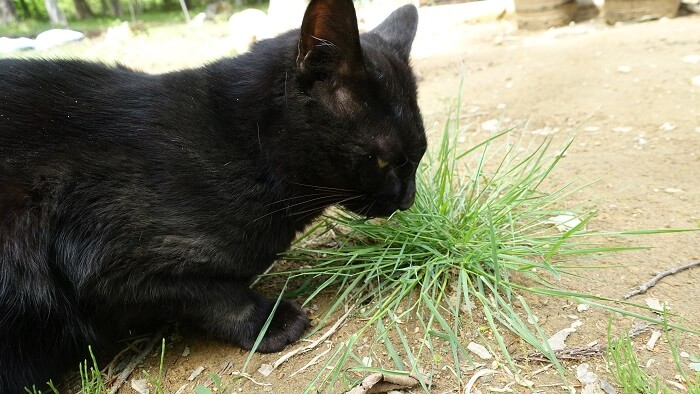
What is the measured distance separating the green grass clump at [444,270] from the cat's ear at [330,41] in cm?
64

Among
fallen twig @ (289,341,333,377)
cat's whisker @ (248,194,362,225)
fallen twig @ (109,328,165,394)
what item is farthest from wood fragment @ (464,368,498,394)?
fallen twig @ (109,328,165,394)

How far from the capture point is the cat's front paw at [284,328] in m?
1.63

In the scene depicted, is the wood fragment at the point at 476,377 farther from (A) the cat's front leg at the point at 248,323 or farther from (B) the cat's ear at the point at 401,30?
(B) the cat's ear at the point at 401,30

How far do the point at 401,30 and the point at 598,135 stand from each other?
153 cm

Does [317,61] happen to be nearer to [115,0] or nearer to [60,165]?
[60,165]

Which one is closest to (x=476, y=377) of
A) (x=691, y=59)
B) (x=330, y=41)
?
(x=330, y=41)

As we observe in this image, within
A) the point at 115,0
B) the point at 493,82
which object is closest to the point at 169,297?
the point at 493,82

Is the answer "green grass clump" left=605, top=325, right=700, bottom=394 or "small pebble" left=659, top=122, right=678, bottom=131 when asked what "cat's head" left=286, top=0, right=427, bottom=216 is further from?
"small pebble" left=659, top=122, right=678, bottom=131

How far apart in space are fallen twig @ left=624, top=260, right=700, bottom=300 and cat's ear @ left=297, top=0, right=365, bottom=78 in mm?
1090

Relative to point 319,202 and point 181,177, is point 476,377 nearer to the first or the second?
point 319,202

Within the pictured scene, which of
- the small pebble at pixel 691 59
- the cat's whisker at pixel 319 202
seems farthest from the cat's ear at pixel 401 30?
the small pebble at pixel 691 59

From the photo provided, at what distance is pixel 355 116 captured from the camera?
1.58 m

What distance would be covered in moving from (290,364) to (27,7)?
23.1 metres

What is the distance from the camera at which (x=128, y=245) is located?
1.48 metres
